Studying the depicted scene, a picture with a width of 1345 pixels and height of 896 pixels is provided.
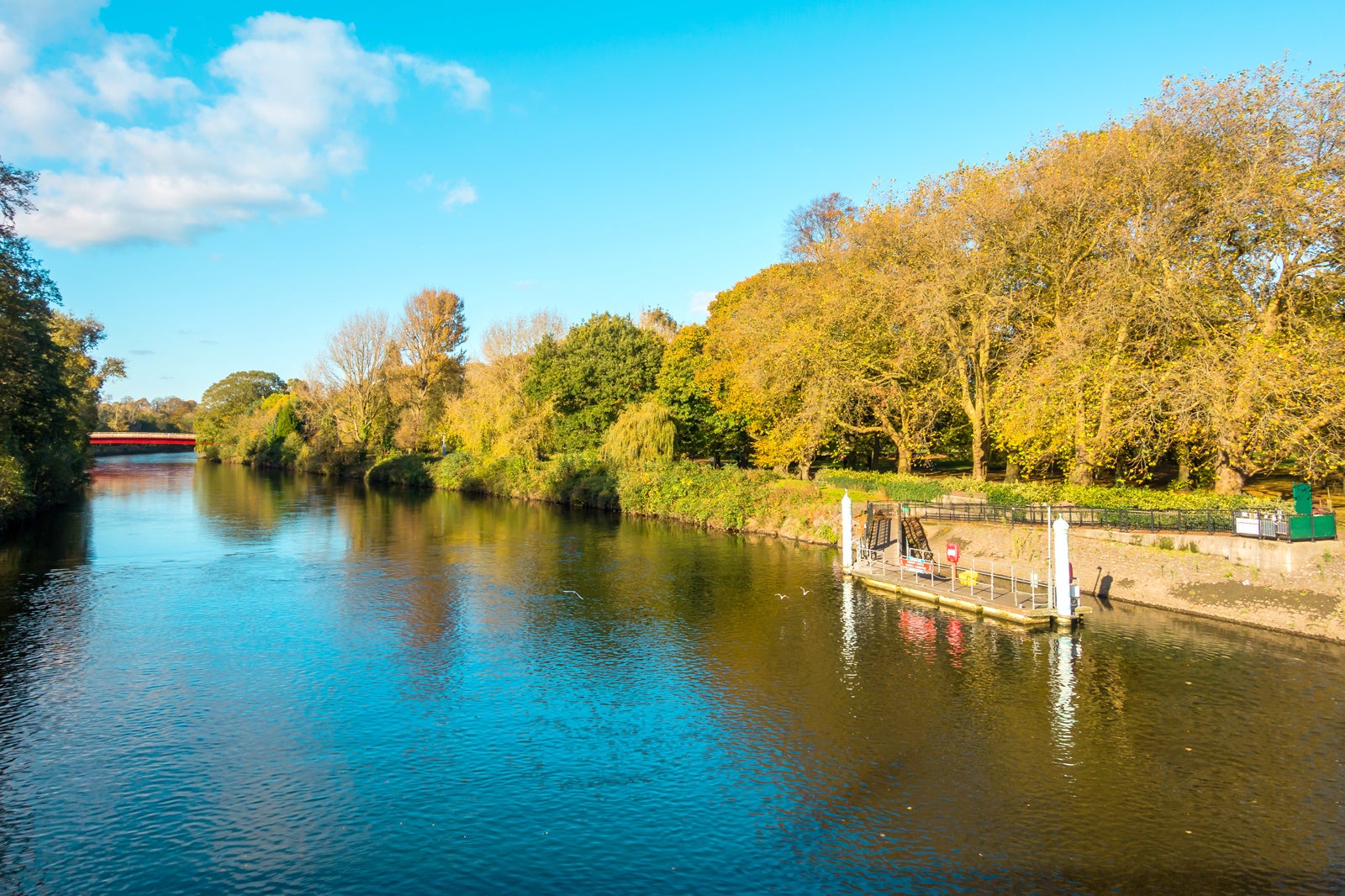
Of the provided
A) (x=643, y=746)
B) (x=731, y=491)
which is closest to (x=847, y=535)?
(x=731, y=491)

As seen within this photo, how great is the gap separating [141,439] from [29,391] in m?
105

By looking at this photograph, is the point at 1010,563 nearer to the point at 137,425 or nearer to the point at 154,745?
the point at 154,745

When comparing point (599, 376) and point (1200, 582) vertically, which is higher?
point (599, 376)

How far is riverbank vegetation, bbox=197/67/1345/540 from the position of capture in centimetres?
2800

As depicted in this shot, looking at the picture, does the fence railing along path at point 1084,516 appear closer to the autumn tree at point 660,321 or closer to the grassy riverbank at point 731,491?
the grassy riverbank at point 731,491

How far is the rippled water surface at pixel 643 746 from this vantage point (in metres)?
12.0

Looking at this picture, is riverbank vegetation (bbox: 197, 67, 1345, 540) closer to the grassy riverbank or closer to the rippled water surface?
the grassy riverbank

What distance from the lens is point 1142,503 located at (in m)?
30.0

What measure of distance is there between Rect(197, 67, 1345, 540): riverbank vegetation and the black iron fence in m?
1.27

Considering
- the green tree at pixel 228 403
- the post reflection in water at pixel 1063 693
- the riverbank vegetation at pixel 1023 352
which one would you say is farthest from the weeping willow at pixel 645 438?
the green tree at pixel 228 403

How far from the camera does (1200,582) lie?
1013 inches

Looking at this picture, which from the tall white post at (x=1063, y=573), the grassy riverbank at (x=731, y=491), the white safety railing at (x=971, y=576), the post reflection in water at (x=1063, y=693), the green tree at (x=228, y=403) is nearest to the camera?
the post reflection in water at (x=1063, y=693)

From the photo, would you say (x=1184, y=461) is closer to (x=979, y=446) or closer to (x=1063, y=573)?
(x=979, y=446)

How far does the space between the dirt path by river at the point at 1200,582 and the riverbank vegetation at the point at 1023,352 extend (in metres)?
2.81
